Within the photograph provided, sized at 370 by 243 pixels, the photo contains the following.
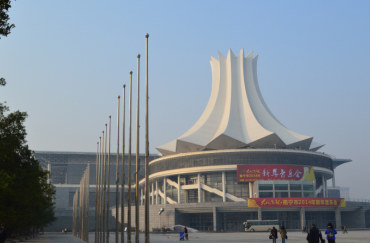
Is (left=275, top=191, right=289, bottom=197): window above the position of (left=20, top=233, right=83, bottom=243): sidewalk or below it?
above

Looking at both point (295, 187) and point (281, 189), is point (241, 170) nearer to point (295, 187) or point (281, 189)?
point (281, 189)

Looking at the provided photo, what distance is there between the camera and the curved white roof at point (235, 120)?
85.1 m

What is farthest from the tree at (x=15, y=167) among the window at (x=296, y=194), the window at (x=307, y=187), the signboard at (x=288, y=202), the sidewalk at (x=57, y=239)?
the window at (x=307, y=187)

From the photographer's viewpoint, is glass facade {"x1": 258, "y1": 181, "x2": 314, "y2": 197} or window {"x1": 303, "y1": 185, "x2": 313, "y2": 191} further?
window {"x1": 303, "y1": 185, "x2": 313, "y2": 191}

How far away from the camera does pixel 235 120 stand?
88.0 meters

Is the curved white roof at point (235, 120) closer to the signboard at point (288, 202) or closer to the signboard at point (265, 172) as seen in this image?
the signboard at point (265, 172)

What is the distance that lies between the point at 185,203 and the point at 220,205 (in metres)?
6.44

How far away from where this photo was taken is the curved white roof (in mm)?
85125

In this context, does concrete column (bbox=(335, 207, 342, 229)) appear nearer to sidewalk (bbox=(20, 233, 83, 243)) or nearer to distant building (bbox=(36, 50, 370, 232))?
distant building (bbox=(36, 50, 370, 232))

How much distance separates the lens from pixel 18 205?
30.5 meters

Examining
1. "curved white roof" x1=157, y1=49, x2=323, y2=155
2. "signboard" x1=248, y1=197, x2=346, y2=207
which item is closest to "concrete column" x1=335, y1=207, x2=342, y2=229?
"signboard" x1=248, y1=197, x2=346, y2=207

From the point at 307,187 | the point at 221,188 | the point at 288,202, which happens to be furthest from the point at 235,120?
the point at 288,202

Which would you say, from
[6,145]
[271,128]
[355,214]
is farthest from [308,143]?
[6,145]

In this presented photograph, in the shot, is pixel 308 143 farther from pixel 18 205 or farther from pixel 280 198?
pixel 18 205
